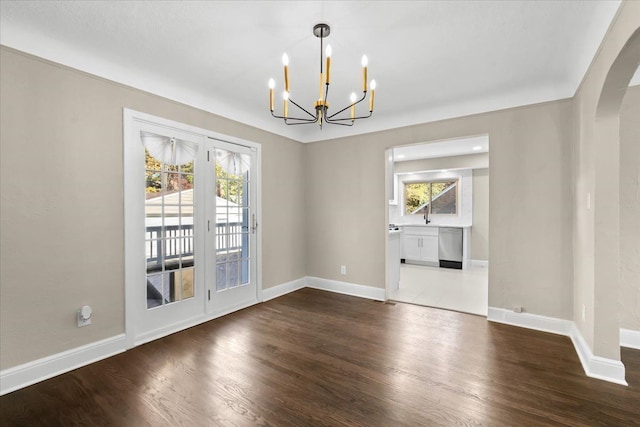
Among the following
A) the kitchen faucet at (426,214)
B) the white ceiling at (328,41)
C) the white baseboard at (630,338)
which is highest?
the white ceiling at (328,41)

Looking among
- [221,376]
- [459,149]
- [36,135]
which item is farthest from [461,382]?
[459,149]

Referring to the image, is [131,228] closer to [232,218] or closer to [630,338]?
[232,218]

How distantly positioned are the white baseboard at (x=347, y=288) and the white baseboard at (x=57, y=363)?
2.76 metres

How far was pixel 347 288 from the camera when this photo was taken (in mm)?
4527

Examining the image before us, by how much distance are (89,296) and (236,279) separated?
160 centimetres

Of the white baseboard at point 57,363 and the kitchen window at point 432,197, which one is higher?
the kitchen window at point 432,197

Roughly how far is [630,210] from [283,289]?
13.5 ft

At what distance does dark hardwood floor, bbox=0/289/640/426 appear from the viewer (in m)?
1.82

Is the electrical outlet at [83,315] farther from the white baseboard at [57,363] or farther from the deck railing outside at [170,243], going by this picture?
the deck railing outside at [170,243]

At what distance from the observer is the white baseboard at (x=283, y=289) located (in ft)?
13.8

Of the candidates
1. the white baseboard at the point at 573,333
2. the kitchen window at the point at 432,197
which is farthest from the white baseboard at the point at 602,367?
the kitchen window at the point at 432,197

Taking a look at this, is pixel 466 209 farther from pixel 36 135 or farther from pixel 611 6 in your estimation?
Answer: pixel 36 135

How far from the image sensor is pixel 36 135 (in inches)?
87.7

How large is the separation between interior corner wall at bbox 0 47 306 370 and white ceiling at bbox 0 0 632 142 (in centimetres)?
23
